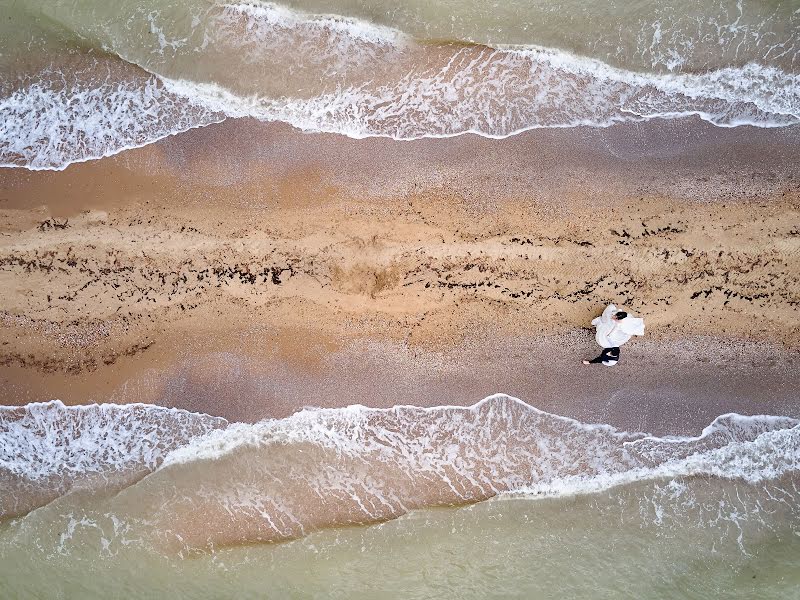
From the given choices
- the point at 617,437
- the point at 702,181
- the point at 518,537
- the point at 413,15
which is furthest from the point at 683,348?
the point at 413,15

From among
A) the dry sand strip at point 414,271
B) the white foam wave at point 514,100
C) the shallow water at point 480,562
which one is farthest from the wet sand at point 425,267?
the shallow water at point 480,562

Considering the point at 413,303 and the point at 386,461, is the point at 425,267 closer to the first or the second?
the point at 413,303

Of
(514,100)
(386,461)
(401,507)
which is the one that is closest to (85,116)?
(514,100)

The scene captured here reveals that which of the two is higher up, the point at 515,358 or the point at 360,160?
the point at 360,160

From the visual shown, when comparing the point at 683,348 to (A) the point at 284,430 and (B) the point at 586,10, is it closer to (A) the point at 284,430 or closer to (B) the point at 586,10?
(B) the point at 586,10

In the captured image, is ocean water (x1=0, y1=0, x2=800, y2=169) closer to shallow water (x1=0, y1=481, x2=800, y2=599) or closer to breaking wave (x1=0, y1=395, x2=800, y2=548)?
breaking wave (x1=0, y1=395, x2=800, y2=548)
